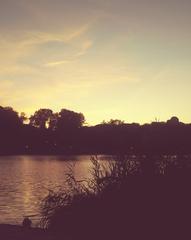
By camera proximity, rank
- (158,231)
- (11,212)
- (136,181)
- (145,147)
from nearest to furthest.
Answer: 1. (158,231)
2. (136,181)
3. (145,147)
4. (11,212)

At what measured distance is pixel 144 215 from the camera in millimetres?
12117

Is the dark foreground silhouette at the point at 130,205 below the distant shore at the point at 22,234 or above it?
above

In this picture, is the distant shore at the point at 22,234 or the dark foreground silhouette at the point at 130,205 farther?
the dark foreground silhouette at the point at 130,205

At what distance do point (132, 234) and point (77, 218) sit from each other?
74.1 inches

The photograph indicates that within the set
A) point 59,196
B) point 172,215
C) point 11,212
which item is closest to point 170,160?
point 172,215

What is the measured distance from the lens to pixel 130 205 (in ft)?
40.6

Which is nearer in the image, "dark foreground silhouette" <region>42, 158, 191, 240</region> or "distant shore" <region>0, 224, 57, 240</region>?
"distant shore" <region>0, 224, 57, 240</region>

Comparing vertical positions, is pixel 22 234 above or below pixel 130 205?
below

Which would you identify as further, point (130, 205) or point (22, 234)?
point (130, 205)

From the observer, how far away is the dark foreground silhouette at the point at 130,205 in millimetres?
11945

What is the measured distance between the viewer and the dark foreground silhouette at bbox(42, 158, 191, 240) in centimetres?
1195

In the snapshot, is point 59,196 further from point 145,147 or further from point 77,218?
point 145,147

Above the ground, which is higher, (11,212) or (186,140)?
(186,140)

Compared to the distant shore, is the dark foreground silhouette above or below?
above
